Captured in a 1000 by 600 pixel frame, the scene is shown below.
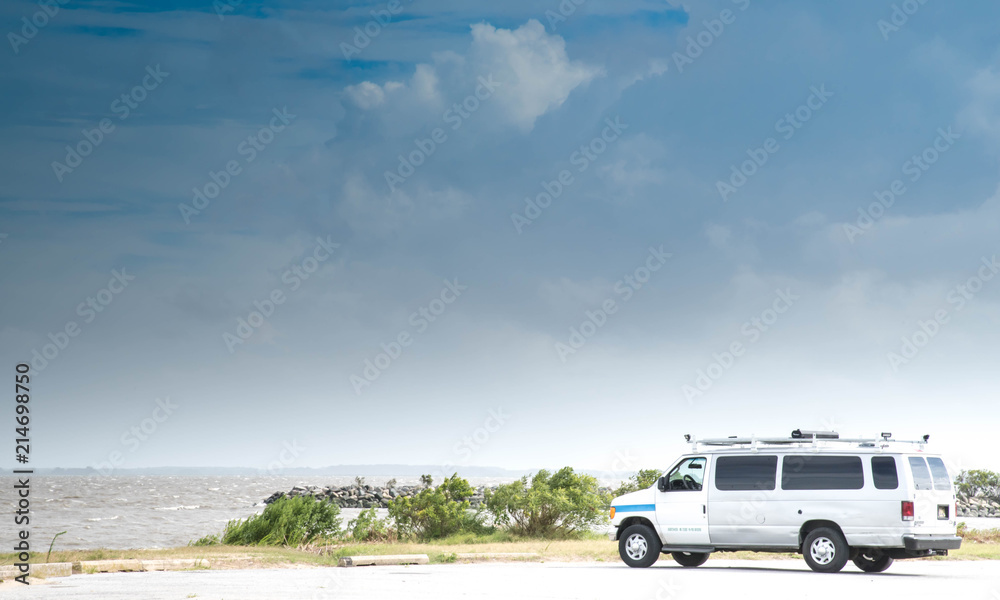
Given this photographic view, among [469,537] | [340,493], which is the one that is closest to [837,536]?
[469,537]

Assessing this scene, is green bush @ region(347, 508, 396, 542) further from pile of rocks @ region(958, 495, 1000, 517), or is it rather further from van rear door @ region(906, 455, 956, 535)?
pile of rocks @ region(958, 495, 1000, 517)

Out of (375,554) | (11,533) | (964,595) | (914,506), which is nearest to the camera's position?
(964,595)

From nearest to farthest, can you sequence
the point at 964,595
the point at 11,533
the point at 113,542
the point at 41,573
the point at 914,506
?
the point at 964,595 → the point at 41,573 → the point at 914,506 → the point at 113,542 → the point at 11,533

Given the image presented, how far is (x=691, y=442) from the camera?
18719mm

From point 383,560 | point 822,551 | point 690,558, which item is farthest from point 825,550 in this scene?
point 383,560

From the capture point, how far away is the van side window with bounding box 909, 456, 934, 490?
1697 centimetres

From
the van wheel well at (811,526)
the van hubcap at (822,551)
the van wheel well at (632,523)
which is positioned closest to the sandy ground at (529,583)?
the van hubcap at (822,551)

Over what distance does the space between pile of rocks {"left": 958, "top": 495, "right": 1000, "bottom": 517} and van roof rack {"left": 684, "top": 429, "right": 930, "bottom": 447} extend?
4318 cm

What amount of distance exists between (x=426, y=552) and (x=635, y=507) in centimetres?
527

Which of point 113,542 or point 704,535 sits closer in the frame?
point 704,535

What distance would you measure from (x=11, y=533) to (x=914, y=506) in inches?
1647

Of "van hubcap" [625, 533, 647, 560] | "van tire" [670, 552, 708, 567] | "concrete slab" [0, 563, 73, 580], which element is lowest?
"concrete slab" [0, 563, 73, 580]

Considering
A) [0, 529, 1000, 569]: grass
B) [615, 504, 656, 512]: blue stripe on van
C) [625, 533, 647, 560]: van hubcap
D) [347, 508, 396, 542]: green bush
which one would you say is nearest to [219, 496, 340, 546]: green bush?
[0, 529, 1000, 569]: grass

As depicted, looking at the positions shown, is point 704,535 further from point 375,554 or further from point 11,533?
point 11,533
